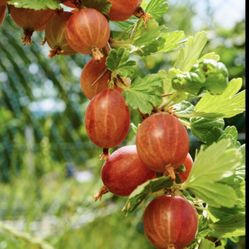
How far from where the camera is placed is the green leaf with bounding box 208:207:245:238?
1.42ft

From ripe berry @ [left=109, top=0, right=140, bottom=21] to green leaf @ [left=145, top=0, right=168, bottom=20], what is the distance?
1.4 inches

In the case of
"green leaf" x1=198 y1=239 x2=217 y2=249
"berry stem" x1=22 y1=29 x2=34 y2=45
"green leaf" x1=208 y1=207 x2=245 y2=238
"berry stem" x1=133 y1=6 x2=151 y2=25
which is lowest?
"green leaf" x1=198 y1=239 x2=217 y2=249

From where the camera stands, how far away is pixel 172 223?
0.41 metres

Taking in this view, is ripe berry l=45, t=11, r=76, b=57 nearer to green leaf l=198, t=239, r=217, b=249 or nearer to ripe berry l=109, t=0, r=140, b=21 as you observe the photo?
ripe berry l=109, t=0, r=140, b=21

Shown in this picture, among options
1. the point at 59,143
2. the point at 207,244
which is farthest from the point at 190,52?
the point at 59,143

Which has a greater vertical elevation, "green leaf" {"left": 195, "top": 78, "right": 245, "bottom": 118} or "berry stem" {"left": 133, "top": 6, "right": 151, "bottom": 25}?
"berry stem" {"left": 133, "top": 6, "right": 151, "bottom": 25}

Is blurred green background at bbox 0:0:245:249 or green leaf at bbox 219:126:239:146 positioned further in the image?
blurred green background at bbox 0:0:245:249

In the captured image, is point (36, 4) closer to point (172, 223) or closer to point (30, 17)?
point (30, 17)

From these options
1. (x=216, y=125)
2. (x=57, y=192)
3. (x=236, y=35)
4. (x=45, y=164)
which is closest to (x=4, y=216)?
(x=57, y=192)

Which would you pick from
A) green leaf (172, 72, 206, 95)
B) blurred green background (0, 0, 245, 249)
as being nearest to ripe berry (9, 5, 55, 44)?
green leaf (172, 72, 206, 95)

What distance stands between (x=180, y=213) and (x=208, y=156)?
40 mm

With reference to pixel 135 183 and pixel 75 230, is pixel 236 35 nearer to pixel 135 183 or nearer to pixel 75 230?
pixel 75 230

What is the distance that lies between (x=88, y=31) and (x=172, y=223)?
0.14 m

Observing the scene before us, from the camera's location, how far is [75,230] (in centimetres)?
171
